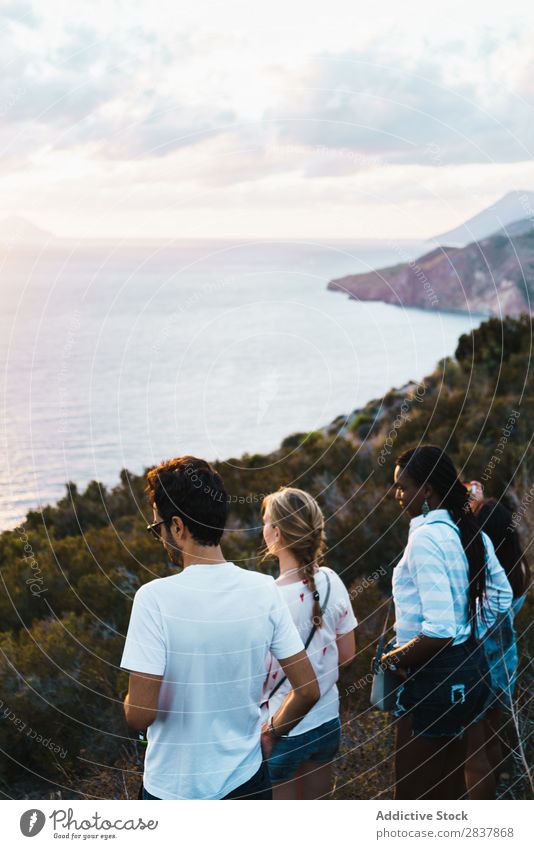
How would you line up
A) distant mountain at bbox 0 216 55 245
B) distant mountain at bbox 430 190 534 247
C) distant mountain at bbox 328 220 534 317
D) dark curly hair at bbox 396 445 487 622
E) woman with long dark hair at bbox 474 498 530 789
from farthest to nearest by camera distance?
distant mountain at bbox 328 220 534 317 → distant mountain at bbox 430 190 534 247 → distant mountain at bbox 0 216 55 245 → woman with long dark hair at bbox 474 498 530 789 → dark curly hair at bbox 396 445 487 622

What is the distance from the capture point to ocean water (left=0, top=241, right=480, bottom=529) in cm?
712

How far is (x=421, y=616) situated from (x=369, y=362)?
932 centimetres

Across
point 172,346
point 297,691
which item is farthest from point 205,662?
point 172,346

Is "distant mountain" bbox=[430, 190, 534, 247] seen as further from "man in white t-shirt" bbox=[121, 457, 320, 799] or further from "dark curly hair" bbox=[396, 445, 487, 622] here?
"man in white t-shirt" bbox=[121, 457, 320, 799]

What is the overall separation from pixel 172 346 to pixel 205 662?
17.3 feet

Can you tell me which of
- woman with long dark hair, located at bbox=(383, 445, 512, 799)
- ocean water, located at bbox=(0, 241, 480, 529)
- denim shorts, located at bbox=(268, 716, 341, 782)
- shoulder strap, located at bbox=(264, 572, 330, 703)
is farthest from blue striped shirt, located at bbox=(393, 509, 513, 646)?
ocean water, located at bbox=(0, 241, 480, 529)

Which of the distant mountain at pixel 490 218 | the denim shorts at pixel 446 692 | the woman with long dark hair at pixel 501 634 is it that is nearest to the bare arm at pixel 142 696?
the denim shorts at pixel 446 692

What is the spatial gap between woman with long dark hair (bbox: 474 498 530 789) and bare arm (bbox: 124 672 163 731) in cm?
211

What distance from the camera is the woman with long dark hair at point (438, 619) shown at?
13.6ft

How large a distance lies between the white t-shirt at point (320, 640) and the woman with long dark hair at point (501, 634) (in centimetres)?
87

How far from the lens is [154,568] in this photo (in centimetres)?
830

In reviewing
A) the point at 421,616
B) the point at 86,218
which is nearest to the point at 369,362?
the point at 86,218
